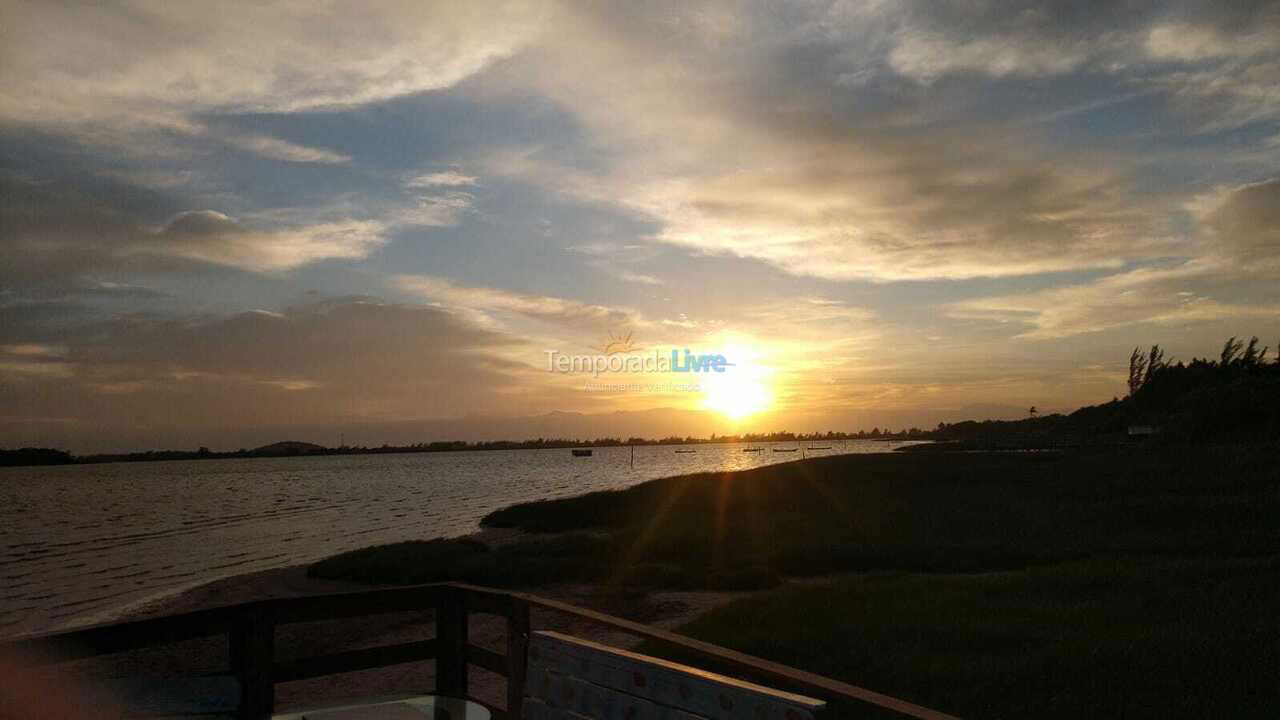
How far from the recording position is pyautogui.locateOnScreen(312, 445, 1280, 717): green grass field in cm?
933

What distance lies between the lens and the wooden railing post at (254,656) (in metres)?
4.66

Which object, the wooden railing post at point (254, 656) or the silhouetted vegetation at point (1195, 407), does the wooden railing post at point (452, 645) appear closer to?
the wooden railing post at point (254, 656)

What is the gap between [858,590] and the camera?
50.8ft

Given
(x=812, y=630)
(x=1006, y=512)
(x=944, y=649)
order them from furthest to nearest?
(x=1006, y=512) < (x=812, y=630) < (x=944, y=649)

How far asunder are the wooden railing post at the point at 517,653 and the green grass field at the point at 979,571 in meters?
5.77

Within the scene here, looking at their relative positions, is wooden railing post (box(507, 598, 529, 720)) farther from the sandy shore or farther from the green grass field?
the sandy shore

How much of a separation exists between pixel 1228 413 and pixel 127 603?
72.6 metres

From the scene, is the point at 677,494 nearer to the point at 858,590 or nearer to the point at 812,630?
the point at 858,590

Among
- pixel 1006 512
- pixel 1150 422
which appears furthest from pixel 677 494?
pixel 1150 422

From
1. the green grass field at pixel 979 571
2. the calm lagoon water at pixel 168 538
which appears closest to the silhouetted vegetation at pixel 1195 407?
the green grass field at pixel 979 571

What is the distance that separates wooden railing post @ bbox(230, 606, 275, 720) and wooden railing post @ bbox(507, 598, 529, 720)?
129 cm

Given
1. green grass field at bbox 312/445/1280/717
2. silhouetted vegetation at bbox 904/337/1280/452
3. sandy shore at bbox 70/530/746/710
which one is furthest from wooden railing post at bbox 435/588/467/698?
silhouetted vegetation at bbox 904/337/1280/452

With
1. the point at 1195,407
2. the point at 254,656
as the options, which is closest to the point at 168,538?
the point at 254,656

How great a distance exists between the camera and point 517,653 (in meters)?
4.74
